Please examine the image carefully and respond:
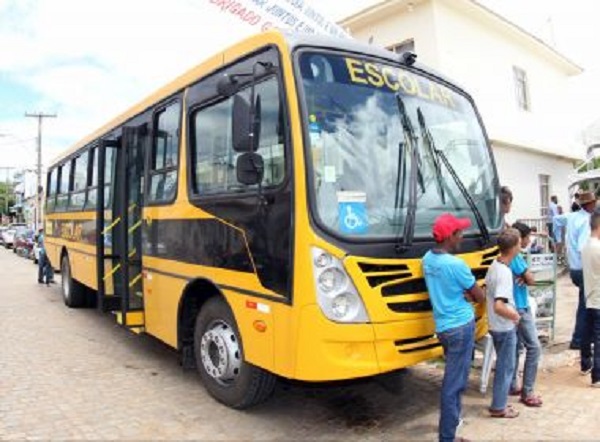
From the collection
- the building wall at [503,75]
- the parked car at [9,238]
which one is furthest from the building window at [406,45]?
the parked car at [9,238]

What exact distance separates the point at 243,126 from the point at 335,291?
4.38 feet

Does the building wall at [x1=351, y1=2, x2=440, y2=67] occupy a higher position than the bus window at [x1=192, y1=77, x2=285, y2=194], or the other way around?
the building wall at [x1=351, y1=2, x2=440, y2=67]

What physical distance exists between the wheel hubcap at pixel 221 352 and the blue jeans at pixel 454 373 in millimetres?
1658

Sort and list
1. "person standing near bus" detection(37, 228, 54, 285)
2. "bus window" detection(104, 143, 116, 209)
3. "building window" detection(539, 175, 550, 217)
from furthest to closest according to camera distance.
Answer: "building window" detection(539, 175, 550, 217)
"person standing near bus" detection(37, 228, 54, 285)
"bus window" detection(104, 143, 116, 209)

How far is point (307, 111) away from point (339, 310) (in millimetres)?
1400

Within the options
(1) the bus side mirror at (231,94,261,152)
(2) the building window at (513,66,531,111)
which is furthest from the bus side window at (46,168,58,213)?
(2) the building window at (513,66,531,111)

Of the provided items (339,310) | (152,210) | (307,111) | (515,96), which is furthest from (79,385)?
(515,96)

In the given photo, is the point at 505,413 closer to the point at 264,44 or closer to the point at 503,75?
the point at 264,44

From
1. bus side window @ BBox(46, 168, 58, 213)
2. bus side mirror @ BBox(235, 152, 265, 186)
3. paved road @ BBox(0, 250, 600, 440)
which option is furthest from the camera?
bus side window @ BBox(46, 168, 58, 213)

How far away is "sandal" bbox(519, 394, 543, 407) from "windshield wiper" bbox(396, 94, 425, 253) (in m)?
1.96

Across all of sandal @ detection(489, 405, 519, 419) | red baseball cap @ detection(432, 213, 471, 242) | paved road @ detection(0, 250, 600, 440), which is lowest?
paved road @ detection(0, 250, 600, 440)

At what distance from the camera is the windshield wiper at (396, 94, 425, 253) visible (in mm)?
4305

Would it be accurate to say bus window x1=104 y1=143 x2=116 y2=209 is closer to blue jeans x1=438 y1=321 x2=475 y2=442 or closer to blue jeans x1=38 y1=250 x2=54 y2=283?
blue jeans x1=438 y1=321 x2=475 y2=442

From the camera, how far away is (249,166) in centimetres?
421
